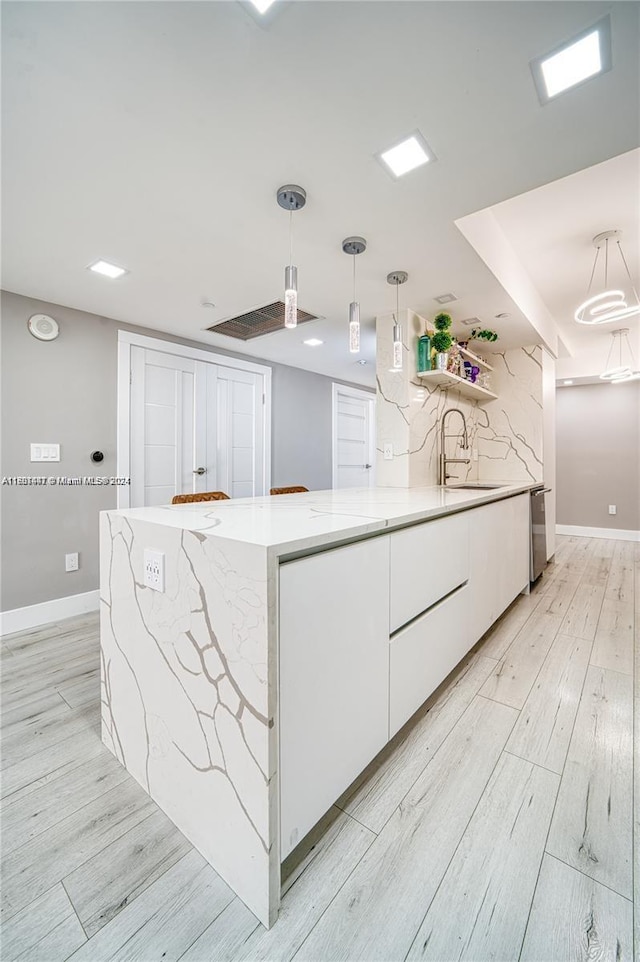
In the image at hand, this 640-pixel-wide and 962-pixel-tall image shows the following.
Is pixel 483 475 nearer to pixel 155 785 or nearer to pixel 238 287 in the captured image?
pixel 238 287

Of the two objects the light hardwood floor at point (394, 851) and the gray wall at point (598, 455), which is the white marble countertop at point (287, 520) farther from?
the gray wall at point (598, 455)

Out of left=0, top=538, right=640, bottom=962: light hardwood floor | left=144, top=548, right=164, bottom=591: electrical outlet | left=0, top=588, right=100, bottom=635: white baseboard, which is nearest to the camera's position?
left=0, top=538, right=640, bottom=962: light hardwood floor

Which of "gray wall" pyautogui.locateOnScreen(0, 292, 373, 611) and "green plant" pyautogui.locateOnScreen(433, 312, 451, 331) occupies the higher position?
"green plant" pyautogui.locateOnScreen(433, 312, 451, 331)

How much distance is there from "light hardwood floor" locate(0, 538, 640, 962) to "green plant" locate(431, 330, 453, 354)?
2.21 meters

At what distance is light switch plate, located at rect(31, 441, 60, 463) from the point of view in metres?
2.76

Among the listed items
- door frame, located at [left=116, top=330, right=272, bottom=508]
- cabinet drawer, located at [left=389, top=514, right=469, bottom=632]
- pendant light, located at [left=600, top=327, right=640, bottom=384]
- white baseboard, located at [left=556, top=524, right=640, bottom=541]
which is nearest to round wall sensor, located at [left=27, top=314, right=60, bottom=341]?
door frame, located at [left=116, top=330, right=272, bottom=508]

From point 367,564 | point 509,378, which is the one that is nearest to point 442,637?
point 367,564

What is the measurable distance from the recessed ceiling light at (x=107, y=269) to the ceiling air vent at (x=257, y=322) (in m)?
0.91

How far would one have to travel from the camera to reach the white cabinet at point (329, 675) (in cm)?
96

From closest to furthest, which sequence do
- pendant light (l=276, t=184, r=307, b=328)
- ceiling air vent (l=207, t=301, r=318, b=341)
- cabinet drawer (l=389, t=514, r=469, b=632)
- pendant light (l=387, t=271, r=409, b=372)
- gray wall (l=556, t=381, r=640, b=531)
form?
cabinet drawer (l=389, t=514, r=469, b=632) → pendant light (l=276, t=184, r=307, b=328) → pendant light (l=387, t=271, r=409, b=372) → ceiling air vent (l=207, t=301, r=318, b=341) → gray wall (l=556, t=381, r=640, b=531)

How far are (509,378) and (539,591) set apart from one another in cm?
207

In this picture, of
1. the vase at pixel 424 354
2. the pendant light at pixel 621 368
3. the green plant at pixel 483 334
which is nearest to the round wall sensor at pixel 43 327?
the vase at pixel 424 354

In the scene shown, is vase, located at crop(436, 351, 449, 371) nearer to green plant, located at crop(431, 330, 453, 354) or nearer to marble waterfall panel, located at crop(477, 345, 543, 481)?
green plant, located at crop(431, 330, 453, 354)

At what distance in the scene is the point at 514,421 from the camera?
3.98 m
